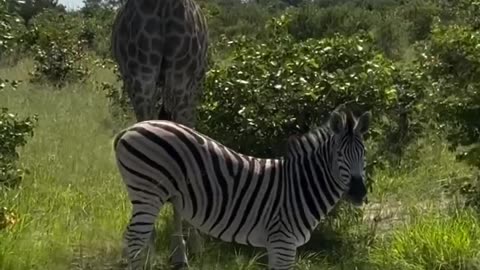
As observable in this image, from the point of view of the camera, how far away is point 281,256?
5652mm

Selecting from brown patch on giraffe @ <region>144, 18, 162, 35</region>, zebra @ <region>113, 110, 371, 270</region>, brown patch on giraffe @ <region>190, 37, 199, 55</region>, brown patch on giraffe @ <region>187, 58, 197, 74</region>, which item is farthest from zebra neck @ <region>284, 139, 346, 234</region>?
brown patch on giraffe @ <region>144, 18, 162, 35</region>

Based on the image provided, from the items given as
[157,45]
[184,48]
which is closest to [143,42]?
[157,45]

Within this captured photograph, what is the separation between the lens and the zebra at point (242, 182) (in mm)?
5633

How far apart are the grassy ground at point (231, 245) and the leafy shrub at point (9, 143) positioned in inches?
5.8

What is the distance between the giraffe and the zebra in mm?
1238

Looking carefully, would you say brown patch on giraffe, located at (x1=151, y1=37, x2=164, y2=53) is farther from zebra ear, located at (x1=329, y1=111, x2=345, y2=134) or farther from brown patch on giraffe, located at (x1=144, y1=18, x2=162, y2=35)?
zebra ear, located at (x1=329, y1=111, x2=345, y2=134)

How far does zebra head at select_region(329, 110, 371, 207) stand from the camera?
18.4 feet

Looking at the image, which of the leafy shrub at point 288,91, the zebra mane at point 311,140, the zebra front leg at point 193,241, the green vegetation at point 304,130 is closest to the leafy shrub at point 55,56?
the green vegetation at point 304,130

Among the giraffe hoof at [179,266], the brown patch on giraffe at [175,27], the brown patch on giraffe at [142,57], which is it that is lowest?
the giraffe hoof at [179,266]

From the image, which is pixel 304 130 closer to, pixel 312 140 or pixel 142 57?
pixel 142 57

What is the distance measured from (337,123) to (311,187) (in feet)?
1.67

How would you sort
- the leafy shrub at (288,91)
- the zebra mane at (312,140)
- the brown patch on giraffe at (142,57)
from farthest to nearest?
the leafy shrub at (288,91), the brown patch on giraffe at (142,57), the zebra mane at (312,140)

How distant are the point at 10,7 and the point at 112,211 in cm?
194

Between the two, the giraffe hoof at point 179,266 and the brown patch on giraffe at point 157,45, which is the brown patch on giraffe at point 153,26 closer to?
the brown patch on giraffe at point 157,45
